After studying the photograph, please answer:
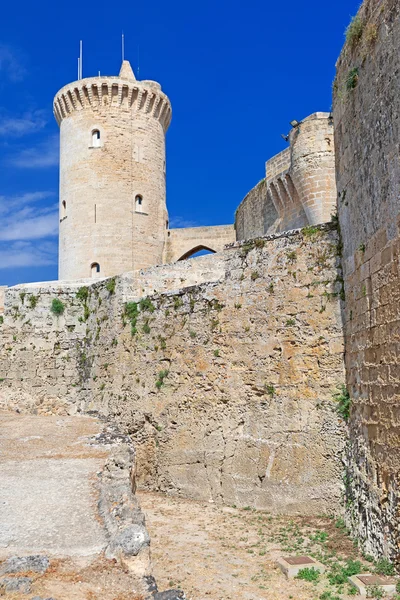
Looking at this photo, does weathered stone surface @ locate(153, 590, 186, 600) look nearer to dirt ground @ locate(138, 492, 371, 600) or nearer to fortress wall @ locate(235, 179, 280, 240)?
dirt ground @ locate(138, 492, 371, 600)

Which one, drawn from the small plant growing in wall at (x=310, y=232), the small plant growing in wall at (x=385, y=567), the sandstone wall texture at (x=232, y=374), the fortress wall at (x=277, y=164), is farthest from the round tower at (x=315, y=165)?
the small plant growing in wall at (x=385, y=567)

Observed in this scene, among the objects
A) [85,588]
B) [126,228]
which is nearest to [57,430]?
[85,588]

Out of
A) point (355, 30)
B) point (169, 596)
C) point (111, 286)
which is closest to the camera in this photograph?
point (169, 596)

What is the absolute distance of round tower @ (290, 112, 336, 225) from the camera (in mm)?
14172

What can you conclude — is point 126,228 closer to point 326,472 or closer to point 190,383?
point 190,383

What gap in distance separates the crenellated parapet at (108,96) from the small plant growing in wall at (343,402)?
21222 millimetres

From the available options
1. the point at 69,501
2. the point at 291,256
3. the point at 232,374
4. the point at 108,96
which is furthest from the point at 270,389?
the point at 108,96

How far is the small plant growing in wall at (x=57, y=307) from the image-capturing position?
12.4 m

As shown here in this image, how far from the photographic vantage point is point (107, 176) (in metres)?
25.0

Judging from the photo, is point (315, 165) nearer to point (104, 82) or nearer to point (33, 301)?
point (33, 301)

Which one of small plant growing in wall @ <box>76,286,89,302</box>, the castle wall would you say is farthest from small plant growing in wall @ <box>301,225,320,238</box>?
the castle wall

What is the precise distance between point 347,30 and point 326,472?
557cm

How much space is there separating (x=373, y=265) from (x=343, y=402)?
216 centimetres

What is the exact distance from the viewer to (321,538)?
688 cm
